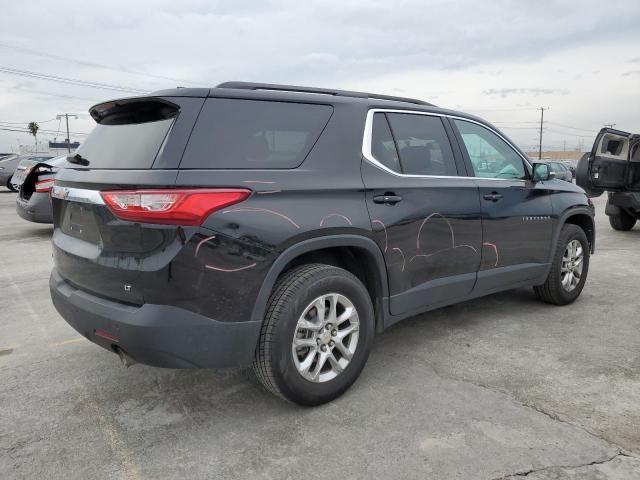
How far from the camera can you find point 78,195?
9.37 ft

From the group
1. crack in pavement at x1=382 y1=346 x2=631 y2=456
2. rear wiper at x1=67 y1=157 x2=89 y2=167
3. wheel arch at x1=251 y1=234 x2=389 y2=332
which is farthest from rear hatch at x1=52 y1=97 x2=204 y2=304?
crack in pavement at x1=382 y1=346 x2=631 y2=456

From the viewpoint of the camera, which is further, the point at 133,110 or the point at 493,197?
the point at 493,197

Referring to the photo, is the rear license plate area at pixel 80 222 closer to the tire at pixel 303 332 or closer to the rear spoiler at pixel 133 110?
the rear spoiler at pixel 133 110

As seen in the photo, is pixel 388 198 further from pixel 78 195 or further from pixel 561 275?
pixel 561 275

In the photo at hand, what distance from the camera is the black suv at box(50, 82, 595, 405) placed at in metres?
2.47

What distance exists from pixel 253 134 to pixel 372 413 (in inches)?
66.1

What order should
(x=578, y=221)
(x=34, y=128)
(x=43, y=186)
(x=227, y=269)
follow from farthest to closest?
(x=34, y=128) → (x=43, y=186) → (x=578, y=221) → (x=227, y=269)

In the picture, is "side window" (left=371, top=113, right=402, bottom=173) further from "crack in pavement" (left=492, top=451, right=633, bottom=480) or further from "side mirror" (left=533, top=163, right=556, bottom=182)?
"crack in pavement" (left=492, top=451, right=633, bottom=480)

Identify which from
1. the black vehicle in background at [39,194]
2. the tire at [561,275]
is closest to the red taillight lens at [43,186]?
the black vehicle in background at [39,194]

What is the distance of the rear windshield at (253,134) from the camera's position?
2.60m

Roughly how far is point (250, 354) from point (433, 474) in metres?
1.05

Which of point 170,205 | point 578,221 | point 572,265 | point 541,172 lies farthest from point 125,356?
point 578,221

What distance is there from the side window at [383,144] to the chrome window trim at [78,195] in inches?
64.2

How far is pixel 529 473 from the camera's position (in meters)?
2.36
